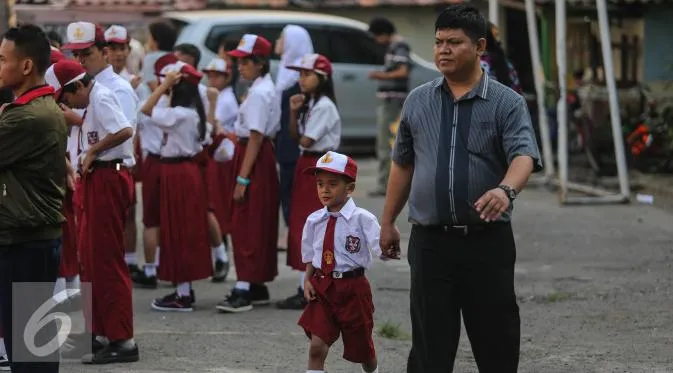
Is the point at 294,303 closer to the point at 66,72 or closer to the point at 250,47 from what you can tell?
the point at 250,47

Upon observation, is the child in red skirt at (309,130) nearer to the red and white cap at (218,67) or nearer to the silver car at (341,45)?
the red and white cap at (218,67)

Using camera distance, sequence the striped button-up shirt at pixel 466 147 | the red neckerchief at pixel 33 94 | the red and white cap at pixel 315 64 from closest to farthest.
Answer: the striped button-up shirt at pixel 466 147
the red neckerchief at pixel 33 94
the red and white cap at pixel 315 64

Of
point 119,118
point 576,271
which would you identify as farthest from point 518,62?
point 119,118

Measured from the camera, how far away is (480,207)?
551cm

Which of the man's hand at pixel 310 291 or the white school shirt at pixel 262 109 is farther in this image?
the white school shirt at pixel 262 109

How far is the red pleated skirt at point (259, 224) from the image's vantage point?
32.7 feet

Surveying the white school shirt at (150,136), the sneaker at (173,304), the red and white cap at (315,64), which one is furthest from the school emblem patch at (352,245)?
the white school shirt at (150,136)

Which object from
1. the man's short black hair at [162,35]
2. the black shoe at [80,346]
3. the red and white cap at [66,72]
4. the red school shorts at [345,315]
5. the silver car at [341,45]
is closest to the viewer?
the red school shorts at [345,315]

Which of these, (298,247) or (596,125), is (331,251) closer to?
(298,247)

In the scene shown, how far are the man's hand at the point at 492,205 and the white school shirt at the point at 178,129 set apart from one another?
14.7 ft

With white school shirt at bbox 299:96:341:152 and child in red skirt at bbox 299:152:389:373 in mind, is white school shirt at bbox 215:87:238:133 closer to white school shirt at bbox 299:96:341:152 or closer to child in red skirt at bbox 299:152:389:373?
white school shirt at bbox 299:96:341:152

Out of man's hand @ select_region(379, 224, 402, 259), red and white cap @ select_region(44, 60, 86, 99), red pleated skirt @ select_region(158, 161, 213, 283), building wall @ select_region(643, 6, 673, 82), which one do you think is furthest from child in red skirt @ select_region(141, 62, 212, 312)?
building wall @ select_region(643, 6, 673, 82)

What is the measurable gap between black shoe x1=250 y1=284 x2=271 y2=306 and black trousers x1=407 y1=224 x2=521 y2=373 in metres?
4.06

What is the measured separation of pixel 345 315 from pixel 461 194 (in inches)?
65.6
